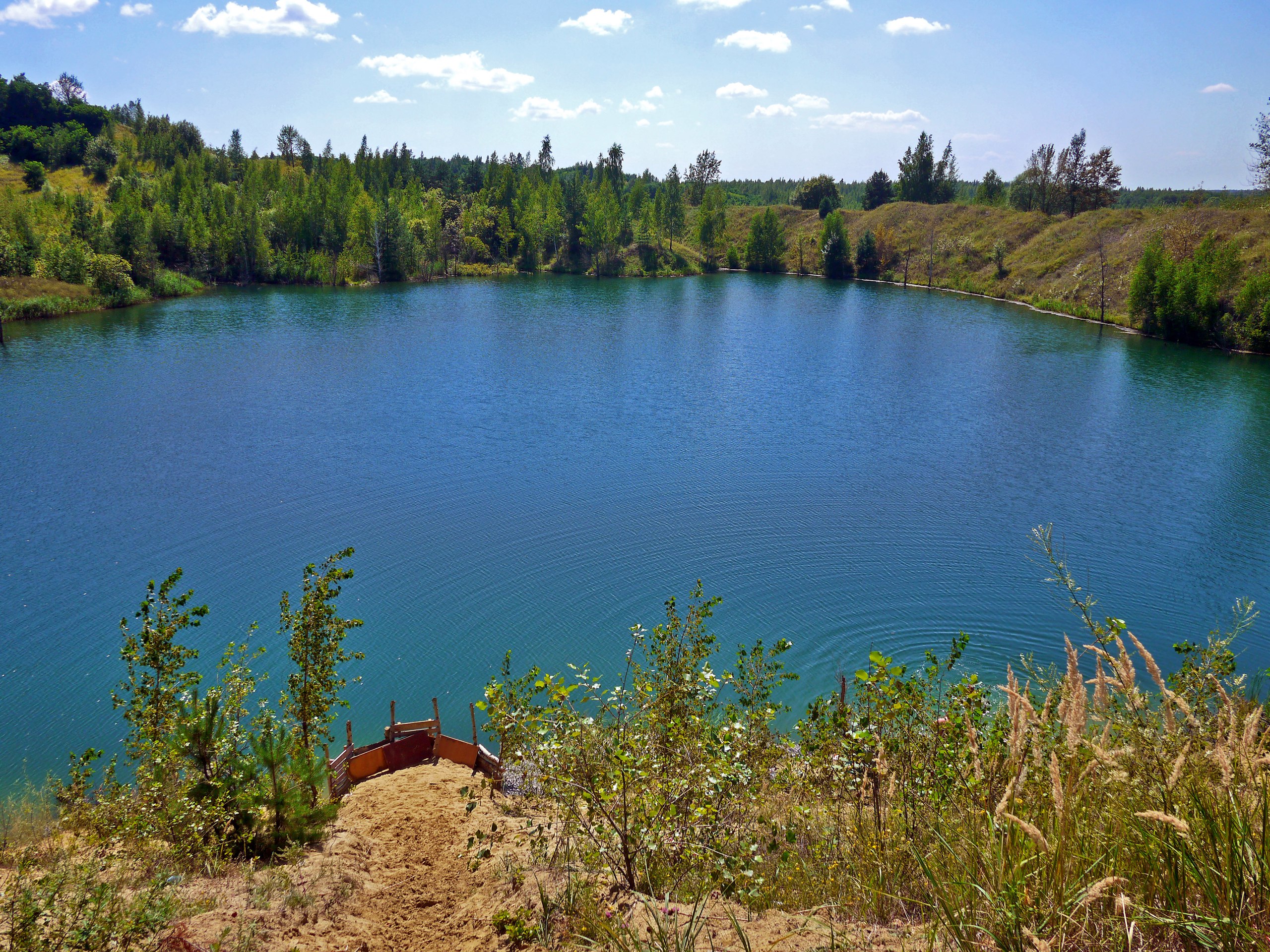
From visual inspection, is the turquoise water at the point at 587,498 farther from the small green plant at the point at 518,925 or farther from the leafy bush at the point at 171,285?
the leafy bush at the point at 171,285

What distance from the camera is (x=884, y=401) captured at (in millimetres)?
41500

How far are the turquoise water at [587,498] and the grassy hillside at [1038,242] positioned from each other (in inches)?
752

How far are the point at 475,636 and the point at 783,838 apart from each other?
12.2m

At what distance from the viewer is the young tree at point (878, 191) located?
11788 centimetres

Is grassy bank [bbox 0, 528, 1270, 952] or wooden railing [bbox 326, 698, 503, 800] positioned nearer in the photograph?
grassy bank [bbox 0, 528, 1270, 952]

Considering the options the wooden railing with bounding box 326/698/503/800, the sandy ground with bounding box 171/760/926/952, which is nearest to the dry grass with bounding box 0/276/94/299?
the wooden railing with bounding box 326/698/503/800

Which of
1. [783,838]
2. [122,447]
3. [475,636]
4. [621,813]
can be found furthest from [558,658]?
[122,447]

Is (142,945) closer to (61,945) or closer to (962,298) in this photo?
(61,945)

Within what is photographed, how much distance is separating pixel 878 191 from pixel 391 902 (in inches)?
4983

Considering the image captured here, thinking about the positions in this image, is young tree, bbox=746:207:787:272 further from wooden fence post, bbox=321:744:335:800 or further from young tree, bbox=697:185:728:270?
wooden fence post, bbox=321:744:335:800

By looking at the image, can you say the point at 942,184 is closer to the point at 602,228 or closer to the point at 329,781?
the point at 602,228

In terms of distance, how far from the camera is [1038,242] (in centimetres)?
8531

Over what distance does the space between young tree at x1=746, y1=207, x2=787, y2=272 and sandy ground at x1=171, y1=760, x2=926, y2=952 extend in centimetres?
10471

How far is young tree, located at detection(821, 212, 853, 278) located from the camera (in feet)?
331
